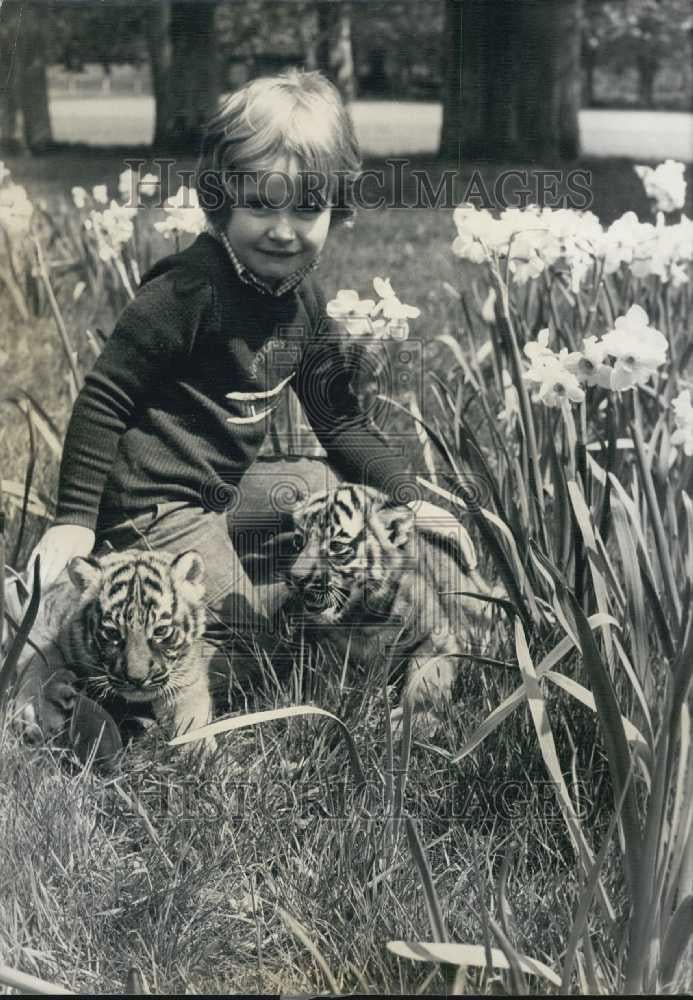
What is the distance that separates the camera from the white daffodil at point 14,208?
2.29 meters

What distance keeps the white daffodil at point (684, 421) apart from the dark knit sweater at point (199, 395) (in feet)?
1.67

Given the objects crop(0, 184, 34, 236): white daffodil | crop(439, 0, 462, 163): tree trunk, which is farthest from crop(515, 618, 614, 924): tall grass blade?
crop(0, 184, 34, 236): white daffodil

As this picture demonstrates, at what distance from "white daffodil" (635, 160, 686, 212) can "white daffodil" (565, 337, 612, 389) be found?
47cm

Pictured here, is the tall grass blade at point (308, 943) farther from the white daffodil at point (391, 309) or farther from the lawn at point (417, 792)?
the white daffodil at point (391, 309)

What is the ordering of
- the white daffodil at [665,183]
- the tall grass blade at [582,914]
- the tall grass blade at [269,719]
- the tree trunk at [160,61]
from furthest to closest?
the white daffodil at [665,183], the tree trunk at [160,61], the tall grass blade at [269,719], the tall grass blade at [582,914]

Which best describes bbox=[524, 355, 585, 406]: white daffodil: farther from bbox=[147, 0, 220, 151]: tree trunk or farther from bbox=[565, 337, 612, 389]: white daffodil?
bbox=[147, 0, 220, 151]: tree trunk

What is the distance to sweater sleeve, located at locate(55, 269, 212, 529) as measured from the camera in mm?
2135

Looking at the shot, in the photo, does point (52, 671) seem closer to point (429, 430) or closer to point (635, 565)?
point (429, 430)

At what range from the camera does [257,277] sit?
83.5 inches

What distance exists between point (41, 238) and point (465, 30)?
3.24 ft

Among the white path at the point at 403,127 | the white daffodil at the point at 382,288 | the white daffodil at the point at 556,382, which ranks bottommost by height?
the white daffodil at the point at 556,382

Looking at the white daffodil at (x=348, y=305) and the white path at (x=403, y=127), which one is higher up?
the white path at (x=403, y=127)

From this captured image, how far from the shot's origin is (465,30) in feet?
6.91

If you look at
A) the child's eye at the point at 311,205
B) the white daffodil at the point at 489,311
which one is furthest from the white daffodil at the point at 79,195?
the white daffodil at the point at 489,311
